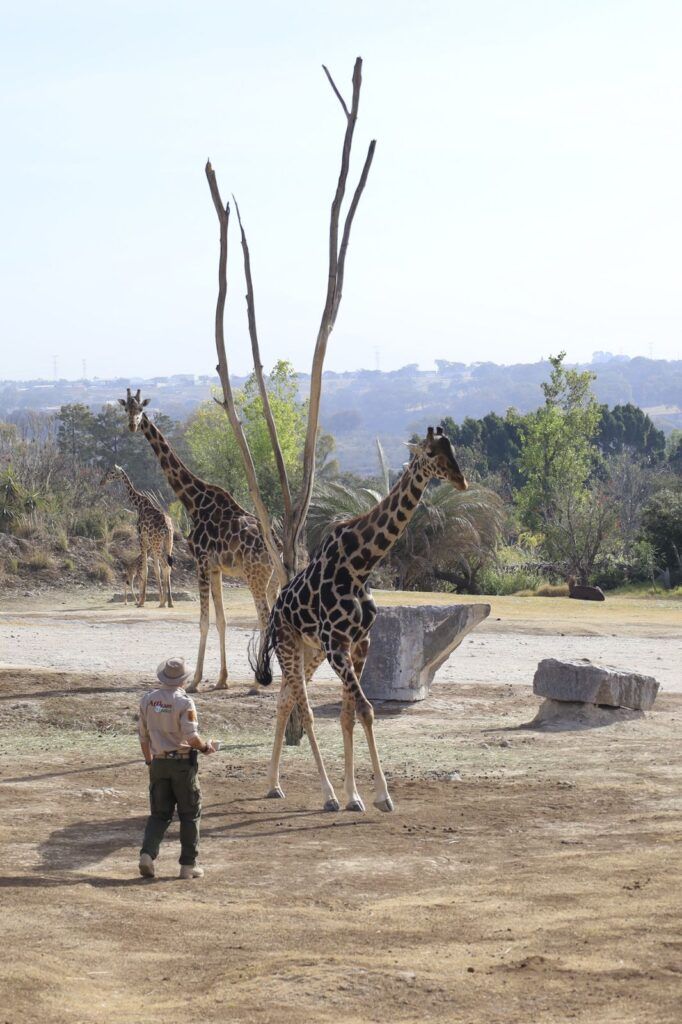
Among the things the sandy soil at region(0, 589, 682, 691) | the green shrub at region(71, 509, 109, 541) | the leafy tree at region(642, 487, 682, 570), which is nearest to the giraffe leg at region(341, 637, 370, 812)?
the sandy soil at region(0, 589, 682, 691)

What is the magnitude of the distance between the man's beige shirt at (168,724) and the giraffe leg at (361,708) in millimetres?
1915

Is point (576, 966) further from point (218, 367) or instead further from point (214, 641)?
point (214, 641)

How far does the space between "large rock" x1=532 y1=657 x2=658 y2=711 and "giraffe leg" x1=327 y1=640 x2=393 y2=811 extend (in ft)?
13.8

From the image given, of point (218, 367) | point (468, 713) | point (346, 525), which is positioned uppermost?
point (218, 367)

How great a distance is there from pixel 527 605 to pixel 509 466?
183ft

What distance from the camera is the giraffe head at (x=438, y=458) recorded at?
1036 cm

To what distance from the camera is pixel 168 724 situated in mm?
8891

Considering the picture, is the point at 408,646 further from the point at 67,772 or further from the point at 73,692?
the point at 67,772

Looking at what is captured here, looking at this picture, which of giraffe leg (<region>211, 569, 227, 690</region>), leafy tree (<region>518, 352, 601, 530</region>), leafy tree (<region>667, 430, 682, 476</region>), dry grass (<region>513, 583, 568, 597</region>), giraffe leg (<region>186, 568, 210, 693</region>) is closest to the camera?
giraffe leg (<region>186, 568, 210, 693</region>)

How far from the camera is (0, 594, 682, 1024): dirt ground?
6254mm

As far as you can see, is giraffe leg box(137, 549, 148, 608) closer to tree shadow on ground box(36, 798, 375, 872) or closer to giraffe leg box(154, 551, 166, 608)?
giraffe leg box(154, 551, 166, 608)

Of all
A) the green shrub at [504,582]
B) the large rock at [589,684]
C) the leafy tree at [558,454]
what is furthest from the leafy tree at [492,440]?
the large rock at [589,684]

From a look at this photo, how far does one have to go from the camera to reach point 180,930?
7.39 meters

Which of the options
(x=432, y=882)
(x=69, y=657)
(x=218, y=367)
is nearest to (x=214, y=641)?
(x=69, y=657)
